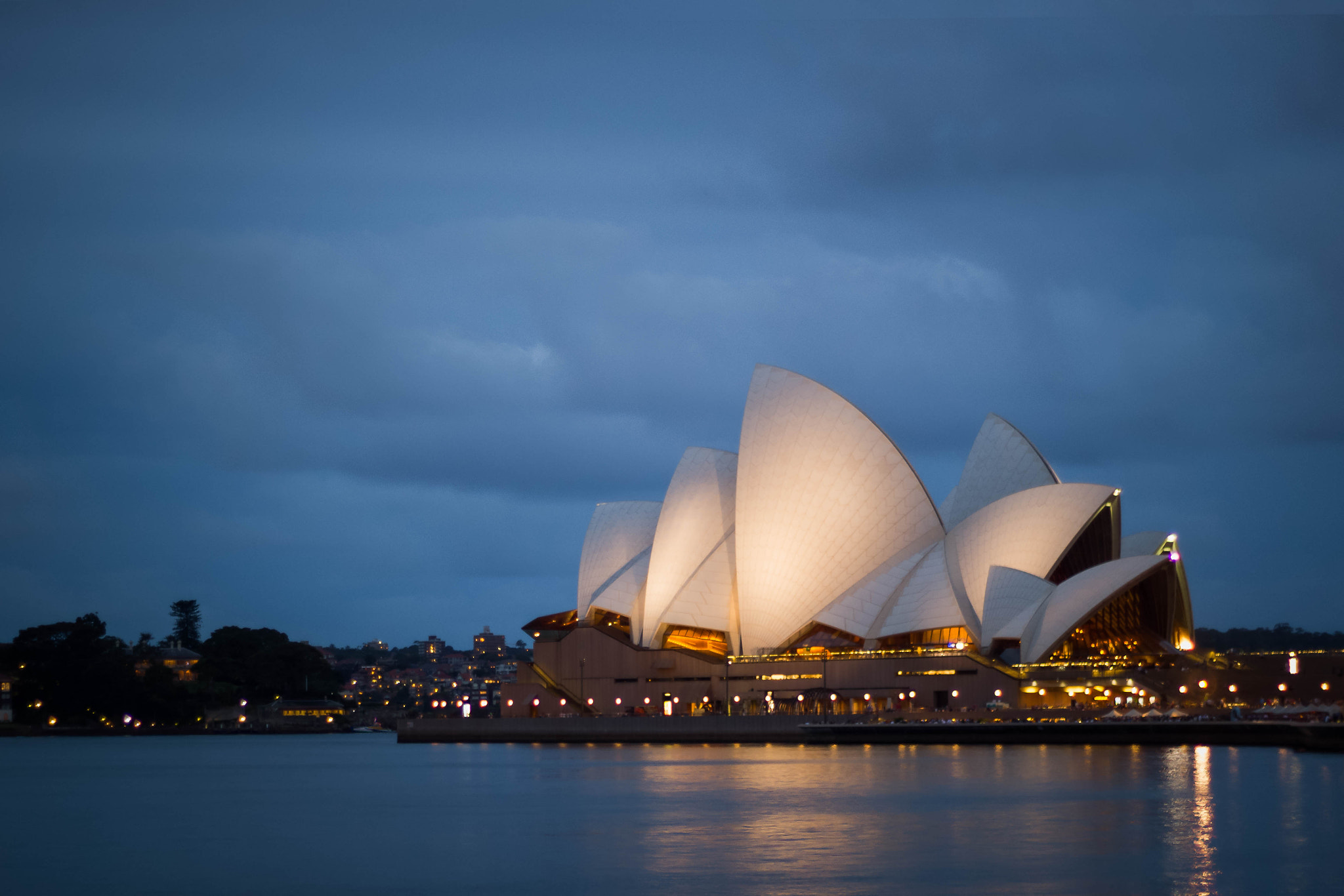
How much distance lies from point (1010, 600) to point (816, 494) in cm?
888

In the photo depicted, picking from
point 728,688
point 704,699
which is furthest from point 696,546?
point 704,699

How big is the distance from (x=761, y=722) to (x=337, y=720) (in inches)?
2388

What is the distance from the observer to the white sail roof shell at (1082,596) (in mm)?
50969

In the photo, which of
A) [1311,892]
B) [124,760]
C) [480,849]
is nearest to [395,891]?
[480,849]

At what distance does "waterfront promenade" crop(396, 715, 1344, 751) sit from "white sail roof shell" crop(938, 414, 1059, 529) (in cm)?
1024

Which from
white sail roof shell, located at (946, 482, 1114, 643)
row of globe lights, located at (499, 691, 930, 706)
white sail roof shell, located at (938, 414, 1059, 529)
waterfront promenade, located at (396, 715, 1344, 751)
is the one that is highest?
white sail roof shell, located at (938, 414, 1059, 529)

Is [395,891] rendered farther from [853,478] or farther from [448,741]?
[448,741]

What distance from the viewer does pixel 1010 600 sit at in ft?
175

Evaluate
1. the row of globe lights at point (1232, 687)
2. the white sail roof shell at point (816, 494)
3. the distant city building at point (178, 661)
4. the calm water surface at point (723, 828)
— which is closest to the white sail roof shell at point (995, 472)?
the white sail roof shell at point (816, 494)

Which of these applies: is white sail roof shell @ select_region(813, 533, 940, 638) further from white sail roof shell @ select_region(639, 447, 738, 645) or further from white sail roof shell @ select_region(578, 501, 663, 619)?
white sail roof shell @ select_region(578, 501, 663, 619)

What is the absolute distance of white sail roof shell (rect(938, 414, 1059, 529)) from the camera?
193ft

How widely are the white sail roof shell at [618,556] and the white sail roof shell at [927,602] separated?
14.1m

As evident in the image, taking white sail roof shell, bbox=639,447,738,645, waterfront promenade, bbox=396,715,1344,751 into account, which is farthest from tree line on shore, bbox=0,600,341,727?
white sail roof shell, bbox=639,447,738,645

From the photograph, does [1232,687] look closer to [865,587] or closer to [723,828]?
[865,587]
